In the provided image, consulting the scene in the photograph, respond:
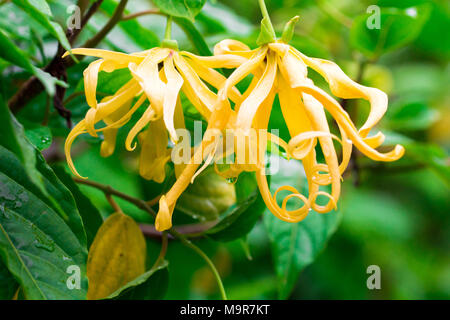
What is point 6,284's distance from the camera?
0.43 meters

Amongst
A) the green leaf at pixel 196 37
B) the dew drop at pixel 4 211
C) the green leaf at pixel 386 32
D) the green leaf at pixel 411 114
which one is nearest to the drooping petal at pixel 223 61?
the green leaf at pixel 196 37

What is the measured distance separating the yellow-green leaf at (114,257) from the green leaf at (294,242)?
21 centimetres

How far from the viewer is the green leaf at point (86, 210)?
1.81 feet

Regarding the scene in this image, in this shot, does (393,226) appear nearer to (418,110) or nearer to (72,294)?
(418,110)

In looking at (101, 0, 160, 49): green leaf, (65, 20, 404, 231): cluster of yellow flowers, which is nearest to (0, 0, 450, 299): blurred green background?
(101, 0, 160, 49): green leaf

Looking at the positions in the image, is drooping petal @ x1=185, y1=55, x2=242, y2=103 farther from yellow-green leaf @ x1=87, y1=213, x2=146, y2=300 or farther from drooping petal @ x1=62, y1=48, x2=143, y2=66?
yellow-green leaf @ x1=87, y1=213, x2=146, y2=300

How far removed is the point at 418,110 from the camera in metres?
1.08

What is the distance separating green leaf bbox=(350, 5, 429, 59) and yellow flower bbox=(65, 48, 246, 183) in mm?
531

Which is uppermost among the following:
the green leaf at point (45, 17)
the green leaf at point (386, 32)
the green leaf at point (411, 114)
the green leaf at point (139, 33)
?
the green leaf at point (386, 32)

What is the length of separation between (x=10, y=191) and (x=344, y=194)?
1035 mm

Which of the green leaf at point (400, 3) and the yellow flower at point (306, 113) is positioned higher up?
the green leaf at point (400, 3)

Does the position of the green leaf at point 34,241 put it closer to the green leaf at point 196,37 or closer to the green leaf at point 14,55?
the green leaf at point 14,55

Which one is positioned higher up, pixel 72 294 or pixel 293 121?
pixel 293 121
